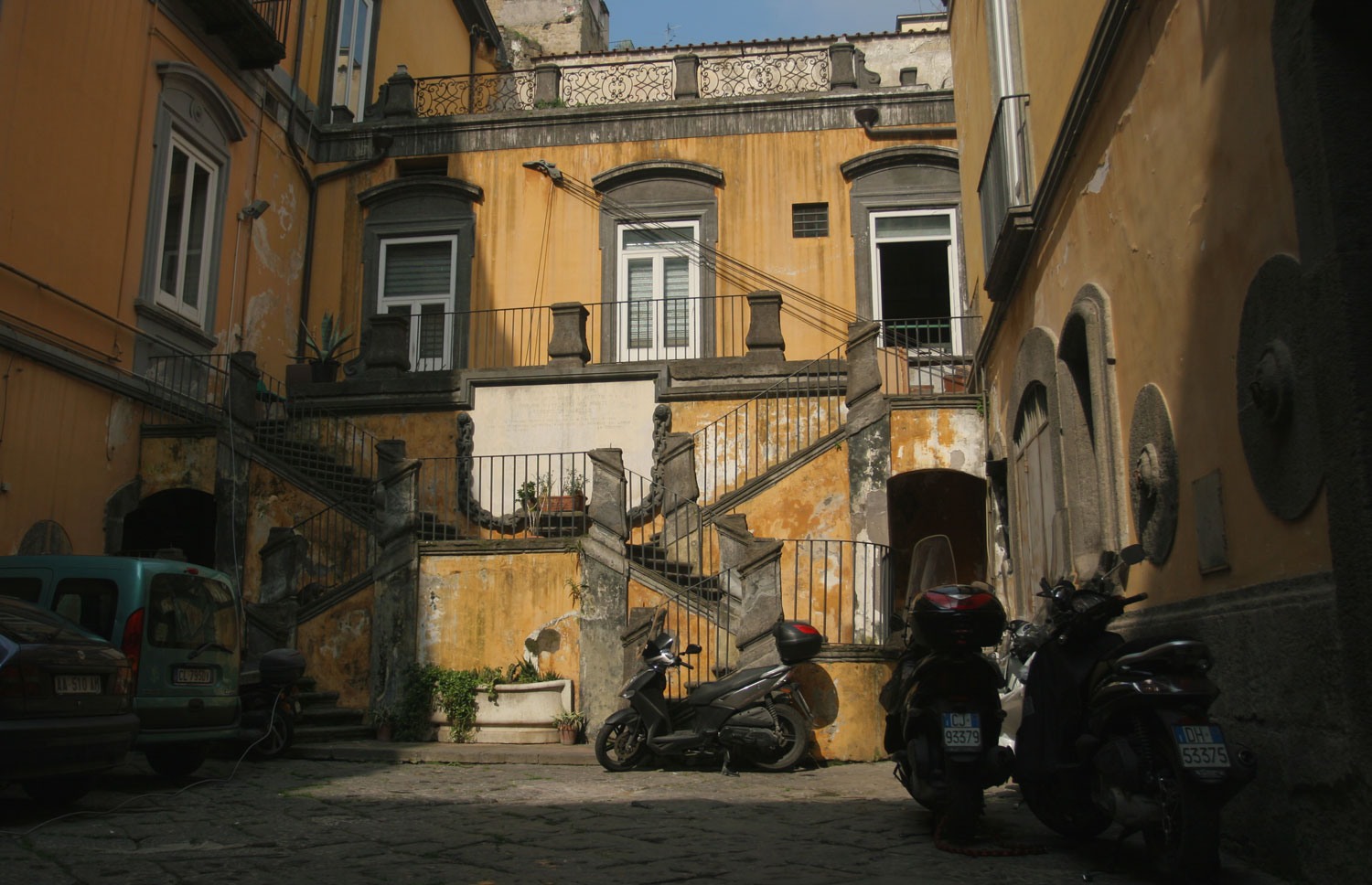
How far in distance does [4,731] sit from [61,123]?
864 centimetres

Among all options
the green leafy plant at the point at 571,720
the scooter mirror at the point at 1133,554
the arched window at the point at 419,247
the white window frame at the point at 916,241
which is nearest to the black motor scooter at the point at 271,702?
the green leafy plant at the point at 571,720

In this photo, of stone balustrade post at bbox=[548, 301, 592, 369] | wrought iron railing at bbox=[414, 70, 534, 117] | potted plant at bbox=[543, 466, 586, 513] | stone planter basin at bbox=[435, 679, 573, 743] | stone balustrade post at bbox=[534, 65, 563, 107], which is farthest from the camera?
wrought iron railing at bbox=[414, 70, 534, 117]

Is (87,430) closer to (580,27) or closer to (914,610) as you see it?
(914,610)

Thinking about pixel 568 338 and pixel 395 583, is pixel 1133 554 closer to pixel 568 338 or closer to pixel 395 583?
pixel 395 583

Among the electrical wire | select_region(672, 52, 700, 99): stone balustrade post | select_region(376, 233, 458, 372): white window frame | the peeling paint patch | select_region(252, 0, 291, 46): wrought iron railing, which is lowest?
the electrical wire

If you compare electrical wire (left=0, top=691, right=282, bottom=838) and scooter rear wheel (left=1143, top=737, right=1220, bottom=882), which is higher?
scooter rear wheel (left=1143, top=737, right=1220, bottom=882)

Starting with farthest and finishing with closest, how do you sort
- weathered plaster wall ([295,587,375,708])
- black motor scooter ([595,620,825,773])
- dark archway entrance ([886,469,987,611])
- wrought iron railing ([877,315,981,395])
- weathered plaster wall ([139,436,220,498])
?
wrought iron railing ([877,315,981,395])
dark archway entrance ([886,469,987,611])
weathered plaster wall ([139,436,220,498])
weathered plaster wall ([295,587,375,708])
black motor scooter ([595,620,825,773])

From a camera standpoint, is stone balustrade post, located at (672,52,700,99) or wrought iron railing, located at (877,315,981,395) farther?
stone balustrade post, located at (672,52,700,99)

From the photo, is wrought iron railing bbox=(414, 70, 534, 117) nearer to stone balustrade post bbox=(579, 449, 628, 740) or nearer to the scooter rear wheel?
stone balustrade post bbox=(579, 449, 628, 740)

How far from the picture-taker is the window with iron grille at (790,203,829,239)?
54.5 feet

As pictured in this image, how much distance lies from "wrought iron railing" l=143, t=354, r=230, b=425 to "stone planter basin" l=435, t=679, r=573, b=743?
18.7 feet

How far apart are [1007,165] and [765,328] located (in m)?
5.62

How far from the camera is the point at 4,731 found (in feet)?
18.6

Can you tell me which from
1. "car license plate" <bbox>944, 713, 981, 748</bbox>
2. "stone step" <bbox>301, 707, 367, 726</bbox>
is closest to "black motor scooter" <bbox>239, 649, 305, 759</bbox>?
"stone step" <bbox>301, 707, 367, 726</bbox>
